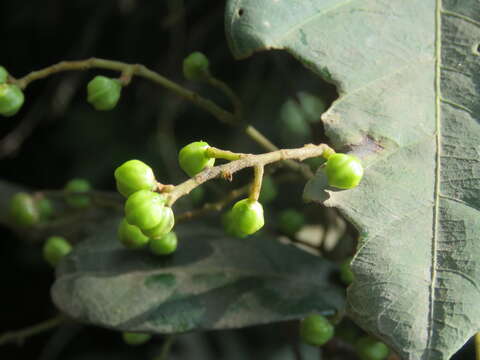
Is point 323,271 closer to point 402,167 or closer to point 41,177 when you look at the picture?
point 402,167

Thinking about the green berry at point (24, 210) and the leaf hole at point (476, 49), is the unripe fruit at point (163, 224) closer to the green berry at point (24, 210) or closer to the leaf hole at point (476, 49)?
the leaf hole at point (476, 49)

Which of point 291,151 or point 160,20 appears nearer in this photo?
point 291,151

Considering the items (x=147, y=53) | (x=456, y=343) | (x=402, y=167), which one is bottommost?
(x=147, y=53)

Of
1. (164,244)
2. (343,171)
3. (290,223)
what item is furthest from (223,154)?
(290,223)

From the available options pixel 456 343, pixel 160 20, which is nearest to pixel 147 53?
pixel 160 20

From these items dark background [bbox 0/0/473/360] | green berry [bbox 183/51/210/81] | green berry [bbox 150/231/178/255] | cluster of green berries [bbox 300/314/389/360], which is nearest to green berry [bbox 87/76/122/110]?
green berry [bbox 183/51/210/81]

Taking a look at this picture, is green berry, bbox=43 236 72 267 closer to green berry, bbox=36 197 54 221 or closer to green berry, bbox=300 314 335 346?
green berry, bbox=36 197 54 221
